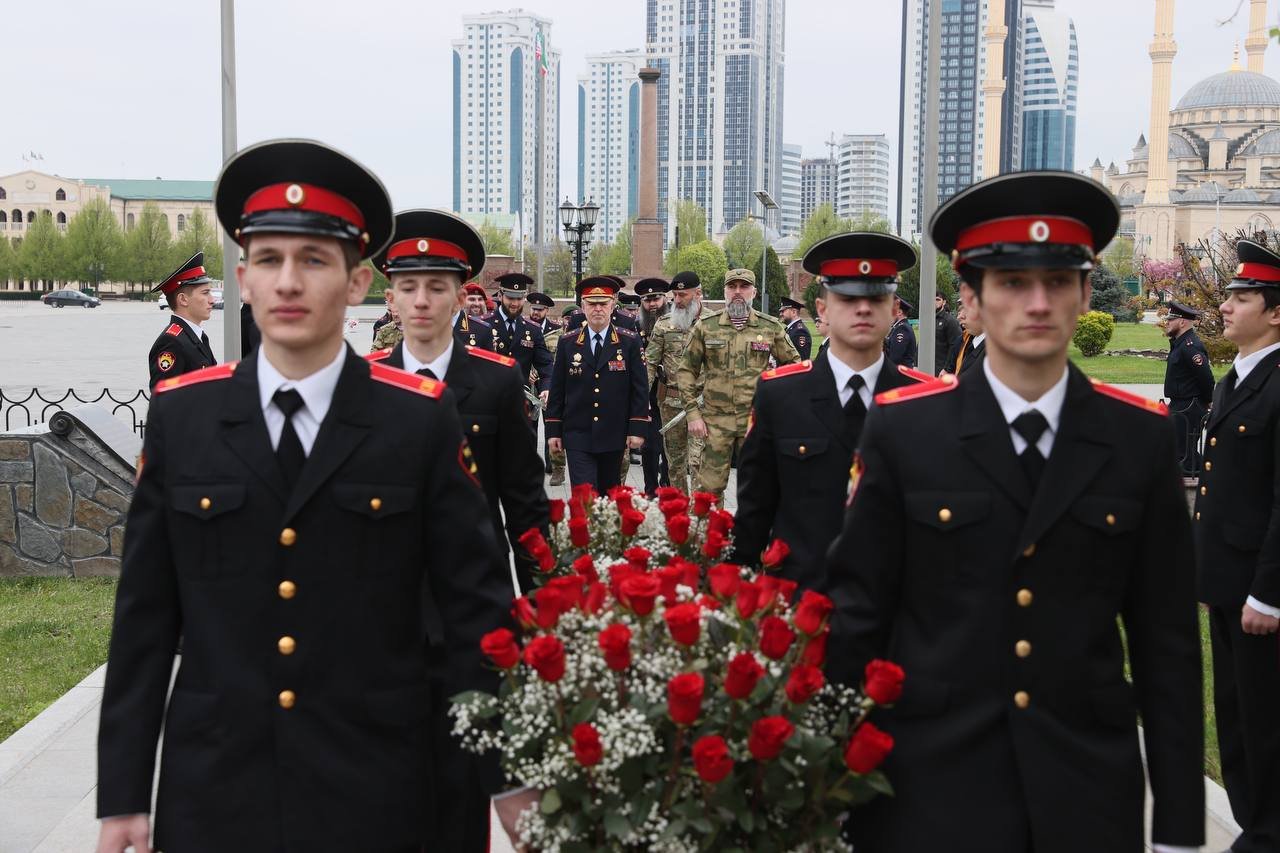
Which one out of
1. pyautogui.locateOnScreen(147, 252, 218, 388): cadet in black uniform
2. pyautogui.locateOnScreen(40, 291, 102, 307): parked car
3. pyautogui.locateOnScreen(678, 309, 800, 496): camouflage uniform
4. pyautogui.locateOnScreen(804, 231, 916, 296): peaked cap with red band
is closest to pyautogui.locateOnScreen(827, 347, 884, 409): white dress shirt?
pyautogui.locateOnScreen(804, 231, 916, 296): peaked cap with red band

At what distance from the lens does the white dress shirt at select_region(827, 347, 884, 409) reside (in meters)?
4.93

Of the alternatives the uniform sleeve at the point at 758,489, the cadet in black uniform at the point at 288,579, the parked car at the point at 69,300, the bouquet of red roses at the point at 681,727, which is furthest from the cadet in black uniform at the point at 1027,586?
the parked car at the point at 69,300

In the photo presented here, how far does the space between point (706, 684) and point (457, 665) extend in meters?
0.59

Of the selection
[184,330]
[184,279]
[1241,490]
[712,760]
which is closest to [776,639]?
[712,760]

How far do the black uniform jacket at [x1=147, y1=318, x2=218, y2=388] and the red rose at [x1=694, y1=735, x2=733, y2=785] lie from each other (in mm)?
6636

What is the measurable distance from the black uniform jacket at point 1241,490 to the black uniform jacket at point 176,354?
6018 mm

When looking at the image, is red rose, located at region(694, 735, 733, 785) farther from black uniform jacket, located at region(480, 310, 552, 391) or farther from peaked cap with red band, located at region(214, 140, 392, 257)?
black uniform jacket, located at region(480, 310, 552, 391)

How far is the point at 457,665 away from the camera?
3.00 metres

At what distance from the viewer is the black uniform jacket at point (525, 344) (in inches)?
589

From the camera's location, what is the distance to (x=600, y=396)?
36.1ft

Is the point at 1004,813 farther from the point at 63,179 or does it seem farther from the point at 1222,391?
the point at 63,179

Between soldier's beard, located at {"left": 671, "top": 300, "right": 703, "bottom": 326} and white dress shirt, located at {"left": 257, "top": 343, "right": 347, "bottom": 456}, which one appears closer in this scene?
white dress shirt, located at {"left": 257, "top": 343, "right": 347, "bottom": 456}

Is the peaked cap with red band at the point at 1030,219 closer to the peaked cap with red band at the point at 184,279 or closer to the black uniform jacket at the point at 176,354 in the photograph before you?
the black uniform jacket at the point at 176,354

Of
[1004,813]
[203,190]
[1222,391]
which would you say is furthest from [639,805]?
[203,190]
